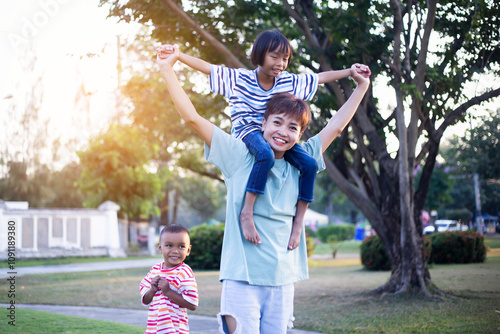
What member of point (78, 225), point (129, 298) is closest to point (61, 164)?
point (78, 225)

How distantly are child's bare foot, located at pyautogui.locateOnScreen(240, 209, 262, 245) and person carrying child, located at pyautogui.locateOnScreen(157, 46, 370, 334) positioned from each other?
0.11 ft

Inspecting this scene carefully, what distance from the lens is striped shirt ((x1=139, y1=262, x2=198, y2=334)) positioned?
345cm

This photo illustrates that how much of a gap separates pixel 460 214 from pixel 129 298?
27.4m

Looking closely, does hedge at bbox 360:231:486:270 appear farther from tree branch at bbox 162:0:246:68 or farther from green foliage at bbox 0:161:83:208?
green foliage at bbox 0:161:83:208

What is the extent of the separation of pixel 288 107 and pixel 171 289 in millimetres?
1549

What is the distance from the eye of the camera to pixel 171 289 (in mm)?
3434

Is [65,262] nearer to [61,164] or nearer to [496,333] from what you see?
[61,164]

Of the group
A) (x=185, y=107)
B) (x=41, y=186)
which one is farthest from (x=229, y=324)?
(x=41, y=186)

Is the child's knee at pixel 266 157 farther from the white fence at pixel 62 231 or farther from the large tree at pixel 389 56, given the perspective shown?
the white fence at pixel 62 231

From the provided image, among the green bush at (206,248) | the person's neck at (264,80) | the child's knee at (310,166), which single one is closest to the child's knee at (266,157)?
the child's knee at (310,166)

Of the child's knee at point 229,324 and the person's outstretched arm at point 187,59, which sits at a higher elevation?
the person's outstretched arm at point 187,59

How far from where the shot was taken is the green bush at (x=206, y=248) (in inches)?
685

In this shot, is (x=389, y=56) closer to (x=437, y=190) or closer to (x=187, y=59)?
(x=187, y=59)

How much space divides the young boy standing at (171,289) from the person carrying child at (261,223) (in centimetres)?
109
